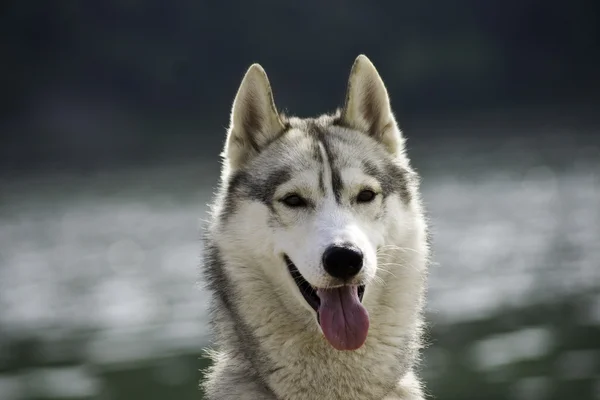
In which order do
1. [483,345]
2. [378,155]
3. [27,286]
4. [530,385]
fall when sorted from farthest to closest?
[27,286]
[483,345]
[530,385]
[378,155]

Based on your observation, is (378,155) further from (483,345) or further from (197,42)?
(197,42)

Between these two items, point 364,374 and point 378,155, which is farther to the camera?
point 378,155

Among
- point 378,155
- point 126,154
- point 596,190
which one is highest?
point 378,155

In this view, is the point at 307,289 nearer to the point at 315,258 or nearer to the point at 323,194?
the point at 315,258

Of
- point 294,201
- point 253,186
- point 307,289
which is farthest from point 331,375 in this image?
point 253,186

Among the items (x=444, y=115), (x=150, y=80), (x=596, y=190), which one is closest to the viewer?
(x=596, y=190)

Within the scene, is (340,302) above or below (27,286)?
above

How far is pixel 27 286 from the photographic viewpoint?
24781mm

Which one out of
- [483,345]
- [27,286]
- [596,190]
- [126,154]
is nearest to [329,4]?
[126,154]

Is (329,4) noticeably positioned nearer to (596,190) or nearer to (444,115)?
(444,115)

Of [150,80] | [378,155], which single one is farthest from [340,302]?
[150,80]

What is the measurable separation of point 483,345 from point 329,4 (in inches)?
2847

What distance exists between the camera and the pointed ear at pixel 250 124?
6.20 meters

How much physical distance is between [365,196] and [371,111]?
0.76 m
